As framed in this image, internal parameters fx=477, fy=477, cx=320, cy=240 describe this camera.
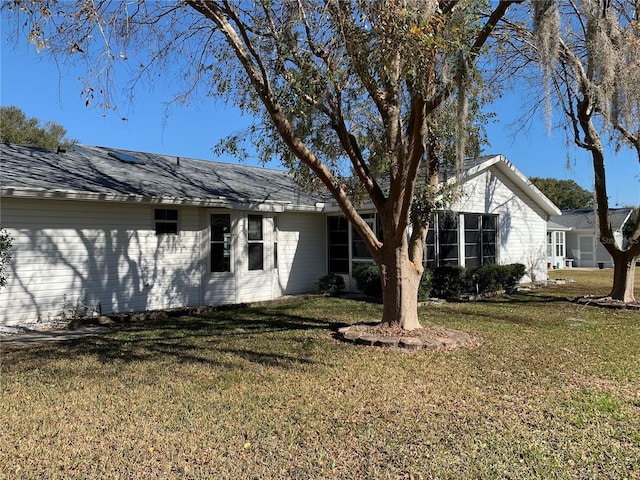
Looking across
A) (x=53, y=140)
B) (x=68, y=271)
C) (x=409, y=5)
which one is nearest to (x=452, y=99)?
(x=409, y=5)

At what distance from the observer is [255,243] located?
13.0 metres

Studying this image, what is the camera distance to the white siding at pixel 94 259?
9258 mm

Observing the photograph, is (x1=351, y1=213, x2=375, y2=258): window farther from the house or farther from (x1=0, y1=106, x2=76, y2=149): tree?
(x1=0, y1=106, x2=76, y2=149): tree

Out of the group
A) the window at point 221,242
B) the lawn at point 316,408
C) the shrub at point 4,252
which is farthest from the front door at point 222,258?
the shrub at point 4,252

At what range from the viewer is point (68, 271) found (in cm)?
988

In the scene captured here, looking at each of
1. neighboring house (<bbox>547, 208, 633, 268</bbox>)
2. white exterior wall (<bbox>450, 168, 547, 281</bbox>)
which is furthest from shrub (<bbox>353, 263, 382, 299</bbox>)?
neighboring house (<bbox>547, 208, 633, 268</bbox>)

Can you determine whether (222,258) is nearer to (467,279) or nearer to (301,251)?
(301,251)

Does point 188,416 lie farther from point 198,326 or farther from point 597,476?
point 198,326

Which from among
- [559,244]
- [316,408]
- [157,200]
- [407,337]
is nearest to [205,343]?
[407,337]

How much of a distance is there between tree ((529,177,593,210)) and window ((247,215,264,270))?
165 ft

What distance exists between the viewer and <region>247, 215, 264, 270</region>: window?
12.9 metres

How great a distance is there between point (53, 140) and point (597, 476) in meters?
40.7

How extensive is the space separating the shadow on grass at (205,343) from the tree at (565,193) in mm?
53423

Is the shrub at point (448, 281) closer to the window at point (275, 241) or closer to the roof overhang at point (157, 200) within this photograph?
the roof overhang at point (157, 200)
